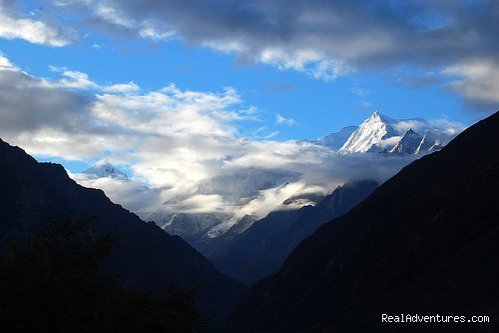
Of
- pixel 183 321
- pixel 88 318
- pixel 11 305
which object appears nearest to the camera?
pixel 11 305

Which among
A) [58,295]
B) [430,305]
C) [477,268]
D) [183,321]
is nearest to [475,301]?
[430,305]

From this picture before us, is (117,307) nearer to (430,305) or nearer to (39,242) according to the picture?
(39,242)

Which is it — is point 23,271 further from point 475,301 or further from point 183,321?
point 475,301

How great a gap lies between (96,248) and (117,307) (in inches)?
174

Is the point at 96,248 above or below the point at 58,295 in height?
above

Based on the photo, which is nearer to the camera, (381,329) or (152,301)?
(152,301)

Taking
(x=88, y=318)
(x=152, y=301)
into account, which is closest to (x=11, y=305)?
(x=88, y=318)

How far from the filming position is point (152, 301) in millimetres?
47531

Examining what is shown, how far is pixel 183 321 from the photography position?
47.2 metres

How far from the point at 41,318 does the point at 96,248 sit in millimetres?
6779

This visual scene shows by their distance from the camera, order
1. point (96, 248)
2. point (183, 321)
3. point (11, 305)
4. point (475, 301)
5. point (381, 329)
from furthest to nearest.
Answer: point (381, 329) < point (475, 301) < point (183, 321) < point (96, 248) < point (11, 305)

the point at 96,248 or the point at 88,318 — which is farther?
the point at 96,248

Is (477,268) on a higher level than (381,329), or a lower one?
higher

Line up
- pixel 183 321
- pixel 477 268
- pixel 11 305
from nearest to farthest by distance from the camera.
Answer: pixel 11 305 < pixel 183 321 < pixel 477 268
